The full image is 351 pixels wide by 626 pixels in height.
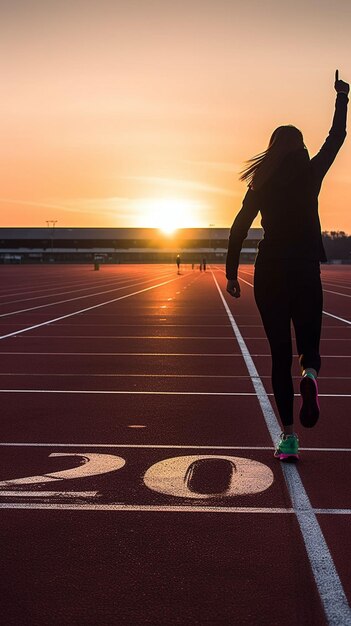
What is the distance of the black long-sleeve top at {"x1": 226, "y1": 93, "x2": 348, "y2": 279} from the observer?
18.7ft

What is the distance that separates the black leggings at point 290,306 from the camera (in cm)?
570

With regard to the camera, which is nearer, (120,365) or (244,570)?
(244,570)

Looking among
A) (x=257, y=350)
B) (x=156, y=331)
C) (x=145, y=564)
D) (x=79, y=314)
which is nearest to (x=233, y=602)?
(x=145, y=564)

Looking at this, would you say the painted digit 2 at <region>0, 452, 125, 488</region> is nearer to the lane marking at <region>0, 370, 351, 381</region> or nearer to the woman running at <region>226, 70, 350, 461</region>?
the woman running at <region>226, 70, 350, 461</region>

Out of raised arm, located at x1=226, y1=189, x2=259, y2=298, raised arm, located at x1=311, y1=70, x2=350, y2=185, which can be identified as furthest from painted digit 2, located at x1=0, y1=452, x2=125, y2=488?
raised arm, located at x1=311, y1=70, x2=350, y2=185

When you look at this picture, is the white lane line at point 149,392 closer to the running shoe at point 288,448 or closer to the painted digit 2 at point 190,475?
the painted digit 2 at point 190,475

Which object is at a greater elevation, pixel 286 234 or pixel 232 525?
pixel 286 234

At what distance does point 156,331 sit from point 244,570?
13.8 metres

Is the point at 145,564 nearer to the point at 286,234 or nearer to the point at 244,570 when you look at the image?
the point at 244,570

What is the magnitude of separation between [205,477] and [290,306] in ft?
4.10

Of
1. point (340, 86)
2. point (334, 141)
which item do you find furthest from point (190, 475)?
point (340, 86)

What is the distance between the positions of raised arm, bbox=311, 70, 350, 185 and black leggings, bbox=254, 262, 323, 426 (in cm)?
62

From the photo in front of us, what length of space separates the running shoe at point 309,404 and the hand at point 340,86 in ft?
6.45

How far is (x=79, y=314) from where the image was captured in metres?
22.7
